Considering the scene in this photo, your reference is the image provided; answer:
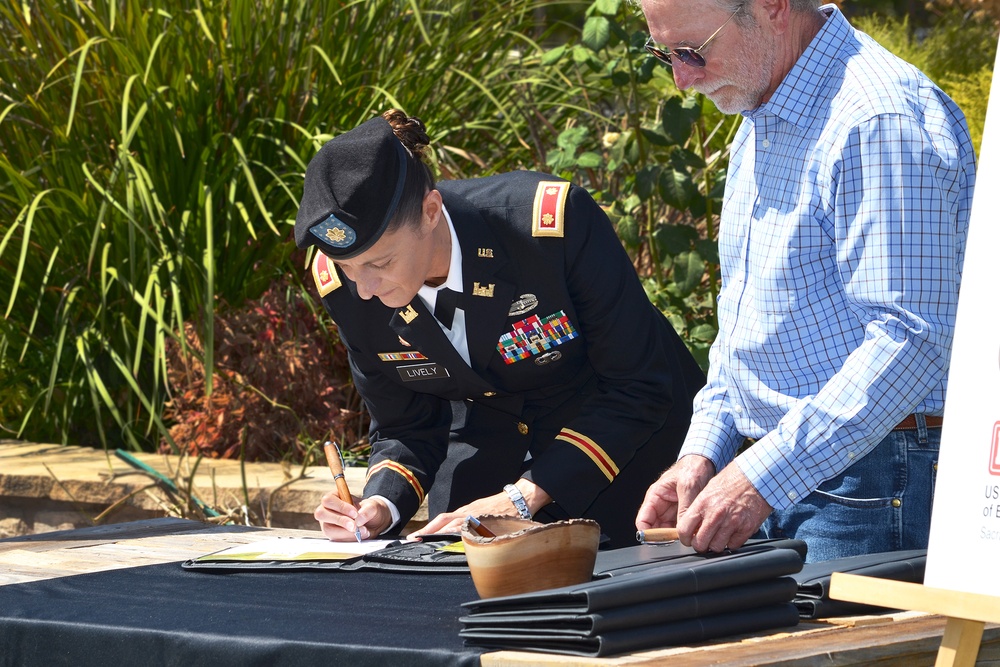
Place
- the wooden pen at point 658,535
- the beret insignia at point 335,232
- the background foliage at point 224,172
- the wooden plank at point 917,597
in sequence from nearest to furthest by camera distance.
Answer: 1. the wooden plank at point 917,597
2. the wooden pen at point 658,535
3. the beret insignia at point 335,232
4. the background foliage at point 224,172

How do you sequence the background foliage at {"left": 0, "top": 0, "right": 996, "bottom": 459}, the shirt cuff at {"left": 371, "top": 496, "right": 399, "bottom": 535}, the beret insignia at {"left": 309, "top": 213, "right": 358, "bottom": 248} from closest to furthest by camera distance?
the beret insignia at {"left": 309, "top": 213, "right": 358, "bottom": 248}, the shirt cuff at {"left": 371, "top": 496, "right": 399, "bottom": 535}, the background foliage at {"left": 0, "top": 0, "right": 996, "bottom": 459}

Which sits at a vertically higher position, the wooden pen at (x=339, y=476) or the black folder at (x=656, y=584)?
the black folder at (x=656, y=584)

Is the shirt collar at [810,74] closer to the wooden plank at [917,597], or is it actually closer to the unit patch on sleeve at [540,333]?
the unit patch on sleeve at [540,333]

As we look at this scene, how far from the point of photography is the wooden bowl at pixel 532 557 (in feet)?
5.66

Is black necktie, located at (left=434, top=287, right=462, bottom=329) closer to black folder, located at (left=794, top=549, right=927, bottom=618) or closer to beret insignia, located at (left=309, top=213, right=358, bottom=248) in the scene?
beret insignia, located at (left=309, top=213, right=358, bottom=248)

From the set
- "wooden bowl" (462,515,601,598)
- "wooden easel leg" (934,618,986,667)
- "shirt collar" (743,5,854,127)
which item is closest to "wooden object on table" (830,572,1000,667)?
"wooden easel leg" (934,618,986,667)

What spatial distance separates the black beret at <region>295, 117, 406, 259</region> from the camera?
234 cm

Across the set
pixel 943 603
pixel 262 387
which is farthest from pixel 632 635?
pixel 262 387

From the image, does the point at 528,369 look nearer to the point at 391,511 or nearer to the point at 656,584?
the point at 391,511

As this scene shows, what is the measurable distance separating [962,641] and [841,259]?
2.16 feet

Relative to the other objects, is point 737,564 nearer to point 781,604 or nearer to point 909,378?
point 781,604

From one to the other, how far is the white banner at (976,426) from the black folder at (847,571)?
26 cm

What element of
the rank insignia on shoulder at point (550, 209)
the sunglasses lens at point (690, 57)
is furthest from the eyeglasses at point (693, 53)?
the rank insignia on shoulder at point (550, 209)

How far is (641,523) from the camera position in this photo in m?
2.24
